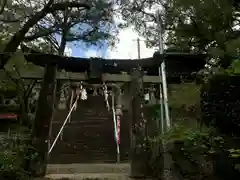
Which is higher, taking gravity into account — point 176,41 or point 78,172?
point 176,41

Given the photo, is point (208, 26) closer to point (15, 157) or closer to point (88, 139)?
point (88, 139)

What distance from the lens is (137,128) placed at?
9.39 metres

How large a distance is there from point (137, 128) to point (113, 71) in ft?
6.60

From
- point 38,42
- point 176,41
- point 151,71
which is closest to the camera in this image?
point 151,71

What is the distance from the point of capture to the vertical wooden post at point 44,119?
8.62 metres

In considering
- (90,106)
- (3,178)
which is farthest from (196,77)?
(90,106)

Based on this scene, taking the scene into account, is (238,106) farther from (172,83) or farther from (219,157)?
(172,83)

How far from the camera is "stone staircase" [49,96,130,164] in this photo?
12320 millimetres

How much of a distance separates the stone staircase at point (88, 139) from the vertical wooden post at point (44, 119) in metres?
3.22

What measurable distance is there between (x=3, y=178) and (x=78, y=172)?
2872 mm

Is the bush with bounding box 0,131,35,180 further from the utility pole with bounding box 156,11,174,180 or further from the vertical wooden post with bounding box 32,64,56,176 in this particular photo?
the utility pole with bounding box 156,11,174,180

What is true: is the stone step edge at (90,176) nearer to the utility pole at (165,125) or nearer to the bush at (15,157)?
the bush at (15,157)

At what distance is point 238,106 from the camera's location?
6.60 metres

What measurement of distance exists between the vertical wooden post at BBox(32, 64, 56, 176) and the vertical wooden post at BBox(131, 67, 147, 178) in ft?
7.54
